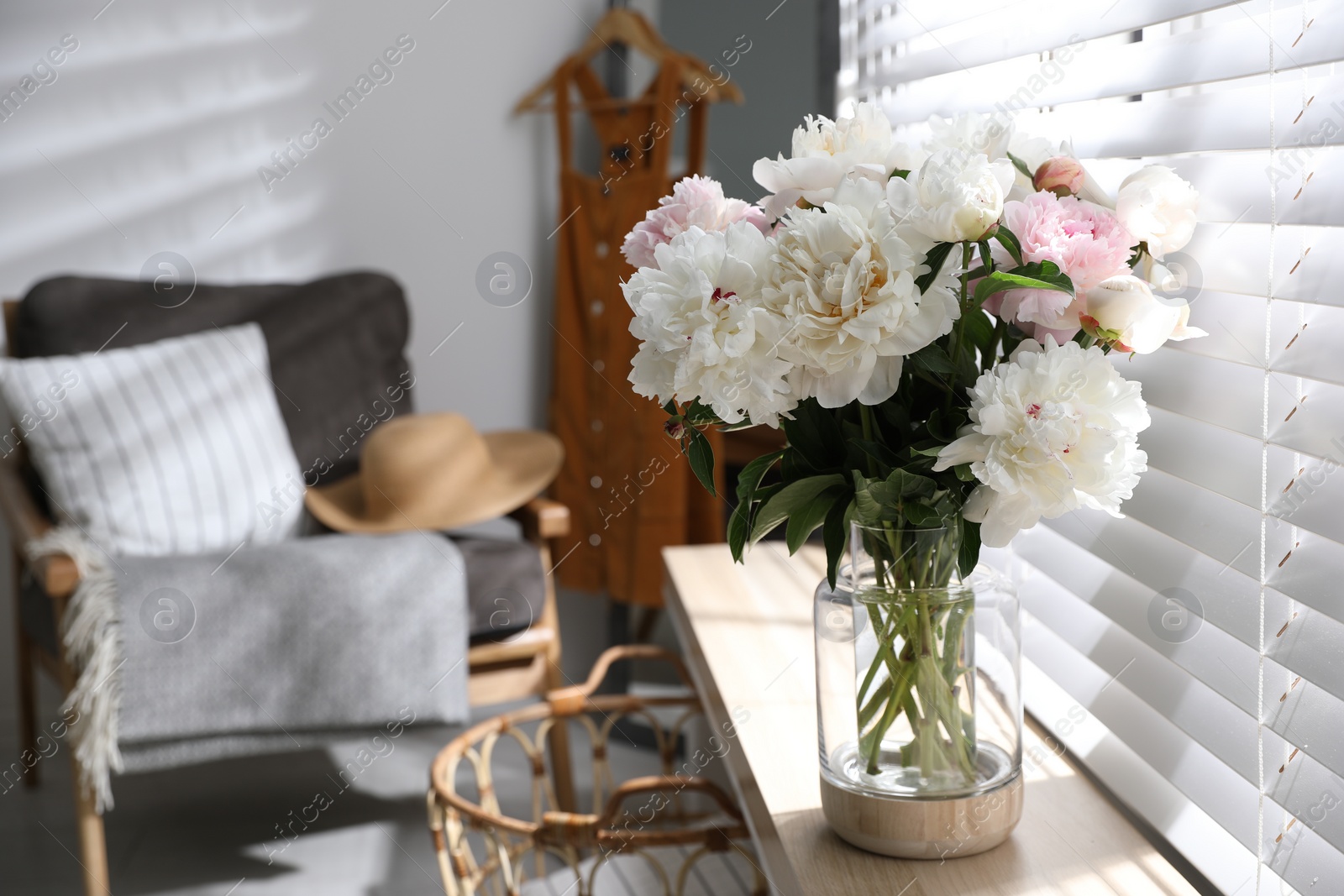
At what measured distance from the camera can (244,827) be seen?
1.90 meters

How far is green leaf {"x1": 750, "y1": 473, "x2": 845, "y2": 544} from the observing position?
0.66 m

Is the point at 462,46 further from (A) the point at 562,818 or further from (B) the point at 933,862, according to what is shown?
(B) the point at 933,862

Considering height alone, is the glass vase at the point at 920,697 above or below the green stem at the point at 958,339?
below

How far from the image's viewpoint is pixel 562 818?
3.35 feet

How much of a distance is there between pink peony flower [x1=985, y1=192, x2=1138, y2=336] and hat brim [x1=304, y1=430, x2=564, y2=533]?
134 centimetres

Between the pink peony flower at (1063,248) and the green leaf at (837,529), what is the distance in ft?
0.50

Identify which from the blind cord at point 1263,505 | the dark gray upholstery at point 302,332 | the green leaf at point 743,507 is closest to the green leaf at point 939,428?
the green leaf at point 743,507

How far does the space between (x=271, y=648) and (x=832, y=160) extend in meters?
1.28

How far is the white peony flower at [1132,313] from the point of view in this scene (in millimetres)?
579

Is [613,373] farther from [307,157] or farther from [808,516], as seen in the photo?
[808,516]

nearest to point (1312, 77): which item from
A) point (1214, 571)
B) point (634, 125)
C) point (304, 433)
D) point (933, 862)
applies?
point (1214, 571)

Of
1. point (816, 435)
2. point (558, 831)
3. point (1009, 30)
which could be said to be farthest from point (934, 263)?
point (558, 831)

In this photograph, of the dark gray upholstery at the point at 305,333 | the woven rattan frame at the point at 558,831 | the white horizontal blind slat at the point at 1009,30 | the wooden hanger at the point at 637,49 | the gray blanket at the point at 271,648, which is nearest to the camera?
the white horizontal blind slat at the point at 1009,30

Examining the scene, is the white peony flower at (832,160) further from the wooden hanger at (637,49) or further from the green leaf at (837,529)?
the wooden hanger at (637,49)
